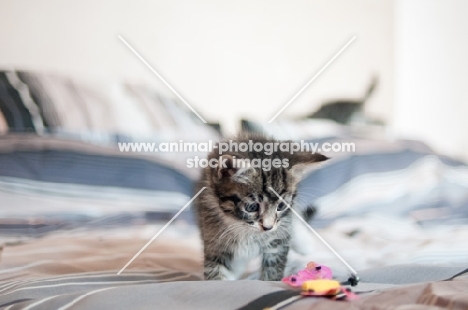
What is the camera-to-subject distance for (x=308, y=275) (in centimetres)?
75

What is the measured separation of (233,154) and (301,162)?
0.14m

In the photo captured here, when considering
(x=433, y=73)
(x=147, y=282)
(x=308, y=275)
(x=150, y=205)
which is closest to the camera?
(x=308, y=275)

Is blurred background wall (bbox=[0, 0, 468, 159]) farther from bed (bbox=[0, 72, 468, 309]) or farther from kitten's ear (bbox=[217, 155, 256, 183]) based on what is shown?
kitten's ear (bbox=[217, 155, 256, 183])

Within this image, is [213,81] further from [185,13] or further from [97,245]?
[97,245]

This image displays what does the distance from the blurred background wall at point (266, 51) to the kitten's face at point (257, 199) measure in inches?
19.9

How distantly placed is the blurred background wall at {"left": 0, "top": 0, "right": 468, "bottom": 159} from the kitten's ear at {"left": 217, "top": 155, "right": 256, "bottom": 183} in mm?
511

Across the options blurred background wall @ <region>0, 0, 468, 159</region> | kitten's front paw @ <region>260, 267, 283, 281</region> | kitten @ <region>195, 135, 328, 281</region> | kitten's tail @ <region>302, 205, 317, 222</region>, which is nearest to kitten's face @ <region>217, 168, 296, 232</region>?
kitten @ <region>195, 135, 328, 281</region>

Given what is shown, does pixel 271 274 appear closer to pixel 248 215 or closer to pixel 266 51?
pixel 248 215

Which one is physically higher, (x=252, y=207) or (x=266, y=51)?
(x=266, y=51)

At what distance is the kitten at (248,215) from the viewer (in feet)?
3.00

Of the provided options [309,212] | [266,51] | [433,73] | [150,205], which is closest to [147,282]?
[150,205]

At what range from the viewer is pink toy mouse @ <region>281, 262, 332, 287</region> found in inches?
27.9

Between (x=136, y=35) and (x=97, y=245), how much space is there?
0.62 meters

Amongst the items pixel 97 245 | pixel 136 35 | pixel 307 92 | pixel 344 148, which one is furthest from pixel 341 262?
pixel 136 35
